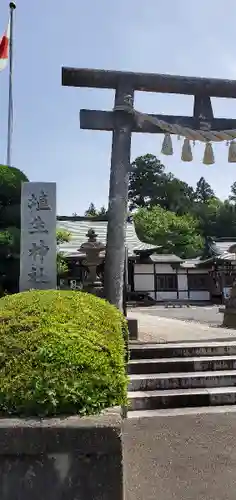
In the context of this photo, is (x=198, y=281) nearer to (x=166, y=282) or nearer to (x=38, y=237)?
(x=166, y=282)

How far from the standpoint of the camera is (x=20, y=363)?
7.80 ft

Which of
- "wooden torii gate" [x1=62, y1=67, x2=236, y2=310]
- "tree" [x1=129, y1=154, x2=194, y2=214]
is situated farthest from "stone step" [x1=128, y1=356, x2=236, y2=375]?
"tree" [x1=129, y1=154, x2=194, y2=214]

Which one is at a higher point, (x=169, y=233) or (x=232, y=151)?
(x=232, y=151)

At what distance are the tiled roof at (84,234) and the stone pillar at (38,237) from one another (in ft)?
62.0

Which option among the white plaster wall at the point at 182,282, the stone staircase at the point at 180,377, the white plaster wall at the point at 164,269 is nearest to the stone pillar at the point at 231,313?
the stone staircase at the point at 180,377

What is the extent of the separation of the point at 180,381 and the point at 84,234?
81.0ft

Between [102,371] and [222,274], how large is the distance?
90.6 ft

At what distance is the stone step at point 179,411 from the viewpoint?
3.84 metres

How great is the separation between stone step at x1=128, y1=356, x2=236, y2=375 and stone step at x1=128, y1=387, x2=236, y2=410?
1.40ft

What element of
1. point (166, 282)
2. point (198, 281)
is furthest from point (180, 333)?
point (198, 281)

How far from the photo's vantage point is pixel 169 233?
1467 inches

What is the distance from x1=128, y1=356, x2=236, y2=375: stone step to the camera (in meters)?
4.68

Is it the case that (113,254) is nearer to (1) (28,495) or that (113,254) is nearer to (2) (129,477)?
(2) (129,477)

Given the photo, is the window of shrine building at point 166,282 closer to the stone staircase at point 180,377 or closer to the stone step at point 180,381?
the stone staircase at point 180,377
